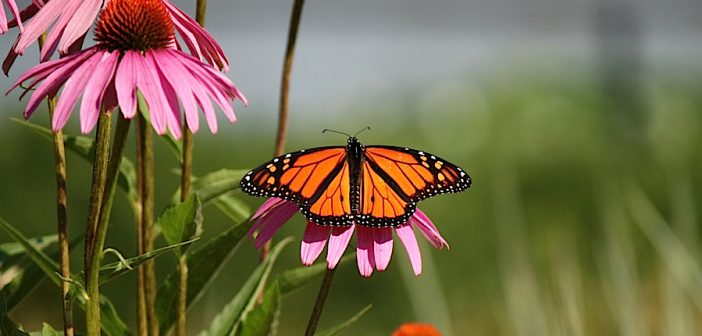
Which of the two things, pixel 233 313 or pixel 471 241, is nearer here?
pixel 233 313

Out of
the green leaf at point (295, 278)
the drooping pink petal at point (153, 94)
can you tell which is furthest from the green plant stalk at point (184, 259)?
the drooping pink petal at point (153, 94)

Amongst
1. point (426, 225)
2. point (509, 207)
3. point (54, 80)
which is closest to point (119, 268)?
point (54, 80)

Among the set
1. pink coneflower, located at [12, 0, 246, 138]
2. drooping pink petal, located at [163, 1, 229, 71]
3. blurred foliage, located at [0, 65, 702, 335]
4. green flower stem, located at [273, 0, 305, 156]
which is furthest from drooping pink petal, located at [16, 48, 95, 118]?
blurred foliage, located at [0, 65, 702, 335]

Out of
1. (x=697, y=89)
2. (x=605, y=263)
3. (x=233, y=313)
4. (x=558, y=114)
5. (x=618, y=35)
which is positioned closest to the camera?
(x=233, y=313)

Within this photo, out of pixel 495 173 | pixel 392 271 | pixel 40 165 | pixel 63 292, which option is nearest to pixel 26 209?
pixel 40 165

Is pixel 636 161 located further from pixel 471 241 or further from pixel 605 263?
pixel 605 263

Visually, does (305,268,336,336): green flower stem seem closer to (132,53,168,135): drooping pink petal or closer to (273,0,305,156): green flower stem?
(132,53,168,135): drooping pink petal
